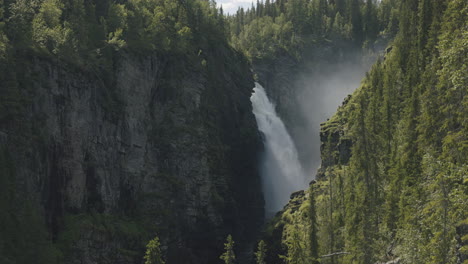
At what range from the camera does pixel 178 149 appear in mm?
84375

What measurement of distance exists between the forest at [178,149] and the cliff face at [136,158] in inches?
8.8

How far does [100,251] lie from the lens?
66438 millimetres

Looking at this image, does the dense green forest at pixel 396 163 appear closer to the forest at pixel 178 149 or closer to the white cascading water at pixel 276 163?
the forest at pixel 178 149

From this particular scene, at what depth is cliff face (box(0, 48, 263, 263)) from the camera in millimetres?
63469

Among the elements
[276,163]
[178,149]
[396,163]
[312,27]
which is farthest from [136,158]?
[312,27]

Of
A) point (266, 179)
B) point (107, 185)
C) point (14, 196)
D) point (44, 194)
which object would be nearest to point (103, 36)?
point (107, 185)

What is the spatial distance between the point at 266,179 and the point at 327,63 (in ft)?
210

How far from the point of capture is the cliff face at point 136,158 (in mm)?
63469

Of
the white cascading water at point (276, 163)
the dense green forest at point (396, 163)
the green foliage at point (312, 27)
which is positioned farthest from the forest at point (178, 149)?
the green foliage at point (312, 27)

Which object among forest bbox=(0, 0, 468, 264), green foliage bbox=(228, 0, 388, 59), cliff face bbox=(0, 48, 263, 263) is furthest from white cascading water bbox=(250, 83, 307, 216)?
green foliage bbox=(228, 0, 388, 59)

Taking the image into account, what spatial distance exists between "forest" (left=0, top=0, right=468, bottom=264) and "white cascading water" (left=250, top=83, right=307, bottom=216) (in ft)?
20.0

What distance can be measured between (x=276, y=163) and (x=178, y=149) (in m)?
36.2

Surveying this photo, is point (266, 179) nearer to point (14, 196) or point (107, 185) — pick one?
point (107, 185)

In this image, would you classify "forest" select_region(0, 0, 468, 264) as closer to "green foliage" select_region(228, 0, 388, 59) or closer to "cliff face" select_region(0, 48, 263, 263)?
"cliff face" select_region(0, 48, 263, 263)
